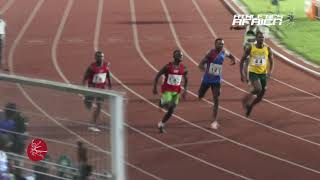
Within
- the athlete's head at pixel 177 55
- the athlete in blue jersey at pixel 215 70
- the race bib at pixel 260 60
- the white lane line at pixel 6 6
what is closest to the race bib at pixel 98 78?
the athlete's head at pixel 177 55

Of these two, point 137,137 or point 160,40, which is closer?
point 137,137

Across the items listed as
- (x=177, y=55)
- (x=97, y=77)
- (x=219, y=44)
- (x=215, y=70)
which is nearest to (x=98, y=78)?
(x=97, y=77)

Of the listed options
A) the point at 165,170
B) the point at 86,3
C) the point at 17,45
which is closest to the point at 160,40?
the point at 17,45

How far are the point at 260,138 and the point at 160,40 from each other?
32.2 ft

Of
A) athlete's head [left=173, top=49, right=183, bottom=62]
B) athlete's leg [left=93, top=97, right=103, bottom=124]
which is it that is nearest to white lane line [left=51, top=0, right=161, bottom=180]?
athlete's head [left=173, top=49, right=183, bottom=62]

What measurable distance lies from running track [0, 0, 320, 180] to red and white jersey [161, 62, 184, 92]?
741 mm

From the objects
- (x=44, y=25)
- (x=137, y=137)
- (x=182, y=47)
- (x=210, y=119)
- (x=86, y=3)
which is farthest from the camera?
(x=86, y=3)

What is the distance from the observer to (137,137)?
1062 centimetres

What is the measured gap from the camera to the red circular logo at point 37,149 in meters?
4.41

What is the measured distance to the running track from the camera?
30.2 feet

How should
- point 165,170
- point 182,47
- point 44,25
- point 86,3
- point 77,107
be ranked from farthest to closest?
point 86,3, point 44,25, point 182,47, point 165,170, point 77,107

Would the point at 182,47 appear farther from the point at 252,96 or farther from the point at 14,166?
the point at 14,166

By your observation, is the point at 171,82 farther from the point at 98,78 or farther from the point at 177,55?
the point at 98,78

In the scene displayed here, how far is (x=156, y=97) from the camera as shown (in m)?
13.4
